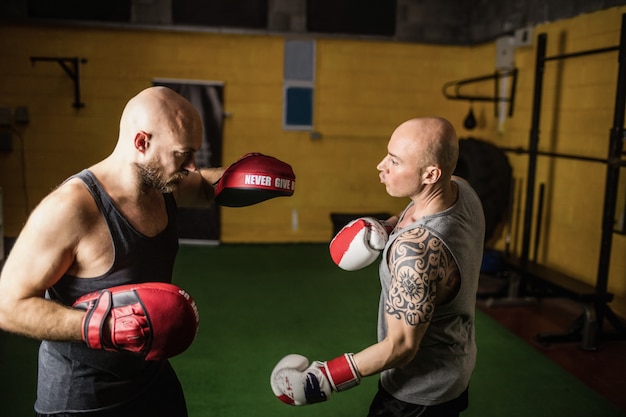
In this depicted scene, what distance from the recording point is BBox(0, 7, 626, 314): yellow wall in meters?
4.99

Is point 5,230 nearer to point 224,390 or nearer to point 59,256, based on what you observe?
point 224,390

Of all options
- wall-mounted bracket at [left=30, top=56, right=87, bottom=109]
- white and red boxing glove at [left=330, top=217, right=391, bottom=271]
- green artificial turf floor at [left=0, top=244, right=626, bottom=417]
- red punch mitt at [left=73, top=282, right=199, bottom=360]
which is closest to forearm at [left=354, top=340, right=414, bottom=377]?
white and red boxing glove at [left=330, top=217, right=391, bottom=271]

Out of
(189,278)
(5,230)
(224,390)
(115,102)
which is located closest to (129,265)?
(224,390)

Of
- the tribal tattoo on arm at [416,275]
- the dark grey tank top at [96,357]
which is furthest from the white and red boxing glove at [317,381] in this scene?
the dark grey tank top at [96,357]

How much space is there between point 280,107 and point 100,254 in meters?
4.93

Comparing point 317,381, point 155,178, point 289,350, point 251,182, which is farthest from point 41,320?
point 289,350

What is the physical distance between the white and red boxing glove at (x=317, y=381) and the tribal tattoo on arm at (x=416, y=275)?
205 millimetres

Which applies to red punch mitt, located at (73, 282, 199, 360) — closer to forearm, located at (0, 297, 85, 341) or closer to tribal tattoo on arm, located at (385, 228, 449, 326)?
forearm, located at (0, 297, 85, 341)

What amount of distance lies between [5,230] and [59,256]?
211 inches

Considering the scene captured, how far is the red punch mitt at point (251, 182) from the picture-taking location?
6.74 feet

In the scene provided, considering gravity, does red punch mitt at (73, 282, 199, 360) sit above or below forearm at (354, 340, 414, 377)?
above

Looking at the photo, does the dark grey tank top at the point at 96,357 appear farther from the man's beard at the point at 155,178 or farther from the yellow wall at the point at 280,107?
the yellow wall at the point at 280,107

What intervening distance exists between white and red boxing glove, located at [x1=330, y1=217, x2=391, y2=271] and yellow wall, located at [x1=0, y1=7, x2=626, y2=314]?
11.3 ft

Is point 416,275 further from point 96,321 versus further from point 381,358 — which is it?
point 96,321
